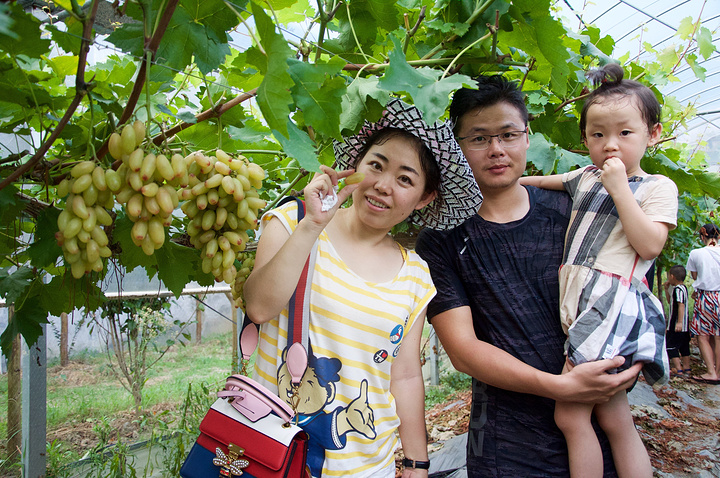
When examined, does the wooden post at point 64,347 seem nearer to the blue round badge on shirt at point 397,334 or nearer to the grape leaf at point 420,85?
the blue round badge on shirt at point 397,334

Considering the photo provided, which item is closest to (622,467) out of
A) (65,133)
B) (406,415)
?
(406,415)

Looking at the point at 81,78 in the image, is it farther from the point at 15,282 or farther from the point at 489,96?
the point at 489,96

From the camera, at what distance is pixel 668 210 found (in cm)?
167

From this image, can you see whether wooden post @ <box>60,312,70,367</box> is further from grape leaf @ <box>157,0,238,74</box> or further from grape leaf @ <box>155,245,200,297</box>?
grape leaf @ <box>157,0,238,74</box>

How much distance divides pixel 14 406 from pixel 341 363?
3347 millimetres

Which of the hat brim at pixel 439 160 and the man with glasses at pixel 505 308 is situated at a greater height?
the hat brim at pixel 439 160

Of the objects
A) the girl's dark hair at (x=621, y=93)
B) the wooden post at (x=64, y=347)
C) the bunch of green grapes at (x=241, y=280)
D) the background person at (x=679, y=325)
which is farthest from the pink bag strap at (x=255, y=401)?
the background person at (x=679, y=325)

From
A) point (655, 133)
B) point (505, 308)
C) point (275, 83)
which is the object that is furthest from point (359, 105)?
point (655, 133)

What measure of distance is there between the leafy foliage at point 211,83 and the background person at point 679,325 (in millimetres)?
7584

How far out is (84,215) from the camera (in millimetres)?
765

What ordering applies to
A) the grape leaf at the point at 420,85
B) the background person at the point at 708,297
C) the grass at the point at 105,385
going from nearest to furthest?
the grape leaf at the point at 420,85
the grass at the point at 105,385
the background person at the point at 708,297

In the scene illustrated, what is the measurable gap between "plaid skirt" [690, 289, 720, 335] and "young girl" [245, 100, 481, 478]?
25.7ft

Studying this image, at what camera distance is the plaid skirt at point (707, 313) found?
7426mm

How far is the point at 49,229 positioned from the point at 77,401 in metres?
4.90
